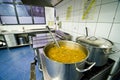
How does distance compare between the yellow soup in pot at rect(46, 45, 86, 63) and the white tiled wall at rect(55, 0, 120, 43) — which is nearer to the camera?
the yellow soup in pot at rect(46, 45, 86, 63)

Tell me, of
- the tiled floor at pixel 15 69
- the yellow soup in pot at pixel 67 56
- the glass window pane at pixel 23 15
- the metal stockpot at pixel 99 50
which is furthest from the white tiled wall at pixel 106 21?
the glass window pane at pixel 23 15

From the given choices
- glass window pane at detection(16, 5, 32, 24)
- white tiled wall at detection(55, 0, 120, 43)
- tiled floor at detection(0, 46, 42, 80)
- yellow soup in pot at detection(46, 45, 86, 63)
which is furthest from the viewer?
glass window pane at detection(16, 5, 32, 24)

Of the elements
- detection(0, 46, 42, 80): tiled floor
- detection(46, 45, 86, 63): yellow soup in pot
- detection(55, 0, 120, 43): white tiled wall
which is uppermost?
detection(55, 0, 120, 43): white tiled wall

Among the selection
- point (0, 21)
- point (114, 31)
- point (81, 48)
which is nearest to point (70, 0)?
point (114, 31)

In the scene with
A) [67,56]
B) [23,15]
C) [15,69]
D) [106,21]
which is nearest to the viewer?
[67,56]

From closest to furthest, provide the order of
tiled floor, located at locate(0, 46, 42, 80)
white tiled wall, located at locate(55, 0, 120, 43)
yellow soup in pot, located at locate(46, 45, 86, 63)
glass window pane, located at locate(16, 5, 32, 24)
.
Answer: yellow soup in pot, located at locate(46, 45, 86, 63), white tiled wall, located at locate(55, 0, 120, 43), tiled floor, located at locate(0, 46, 42, 80), glass window pane, located at locate(16, 5, 32, 24)

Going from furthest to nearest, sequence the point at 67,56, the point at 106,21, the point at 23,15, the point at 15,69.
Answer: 1. the point at 23,15
2. the point at 15,69
3. the point at 106,21
4. the point at 67,56

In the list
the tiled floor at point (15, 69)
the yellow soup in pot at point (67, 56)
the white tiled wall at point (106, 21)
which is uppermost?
the white tiled wall at point (106, 21)

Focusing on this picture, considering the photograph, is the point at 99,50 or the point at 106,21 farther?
the point at 106,21

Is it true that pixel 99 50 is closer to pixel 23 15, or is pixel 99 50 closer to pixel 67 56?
pixel 67 56

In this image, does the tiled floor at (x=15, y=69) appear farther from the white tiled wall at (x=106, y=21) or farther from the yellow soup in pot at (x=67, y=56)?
the white tiled wall at (x=106, y=21)

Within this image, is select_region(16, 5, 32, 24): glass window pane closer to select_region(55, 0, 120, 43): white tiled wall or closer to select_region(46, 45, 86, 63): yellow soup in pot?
select_region(55, 0, 120, 43): white tiled wall

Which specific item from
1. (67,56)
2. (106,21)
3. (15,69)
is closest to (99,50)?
(67,56)

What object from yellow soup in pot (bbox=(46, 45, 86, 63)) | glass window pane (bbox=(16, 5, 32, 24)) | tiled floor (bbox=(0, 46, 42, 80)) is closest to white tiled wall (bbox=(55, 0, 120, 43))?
yellow soup in pot (bbox=(46, 45, 86, 63))
